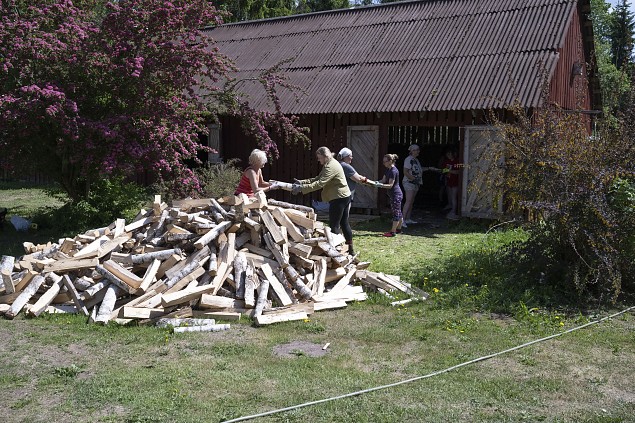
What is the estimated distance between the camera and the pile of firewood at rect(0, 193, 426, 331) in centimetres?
761

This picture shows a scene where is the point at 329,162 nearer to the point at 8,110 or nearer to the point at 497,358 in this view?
the point at 497,358

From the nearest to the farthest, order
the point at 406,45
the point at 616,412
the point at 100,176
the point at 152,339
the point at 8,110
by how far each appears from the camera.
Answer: the point at 616,412 → the point at 152,339 → the point at 8,110 → the point at 100,176 → the point at 406,45

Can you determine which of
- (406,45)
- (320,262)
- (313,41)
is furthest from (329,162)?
(313,41)

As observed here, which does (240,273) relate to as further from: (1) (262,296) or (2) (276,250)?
(2) (276,250)

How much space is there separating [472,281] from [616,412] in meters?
4.01

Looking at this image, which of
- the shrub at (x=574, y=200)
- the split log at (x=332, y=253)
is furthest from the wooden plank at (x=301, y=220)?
the shrub at (x=574, y=200)

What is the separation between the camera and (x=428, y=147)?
2188 centimetres

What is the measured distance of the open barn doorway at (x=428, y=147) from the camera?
21.0m

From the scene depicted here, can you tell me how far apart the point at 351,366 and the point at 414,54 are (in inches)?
528

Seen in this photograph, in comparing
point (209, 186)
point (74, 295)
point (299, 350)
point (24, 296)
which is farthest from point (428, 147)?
point (299, 350)

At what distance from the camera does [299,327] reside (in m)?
7.28

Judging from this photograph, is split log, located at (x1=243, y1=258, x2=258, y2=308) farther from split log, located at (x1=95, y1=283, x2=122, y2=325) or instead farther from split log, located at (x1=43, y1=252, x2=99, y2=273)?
split log, located at (x1=43, y1=252, x2=99, y2=273)

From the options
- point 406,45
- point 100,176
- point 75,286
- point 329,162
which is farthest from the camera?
point 406,45

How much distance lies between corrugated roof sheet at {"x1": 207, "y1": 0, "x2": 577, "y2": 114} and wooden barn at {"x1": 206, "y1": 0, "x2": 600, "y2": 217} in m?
0.03
